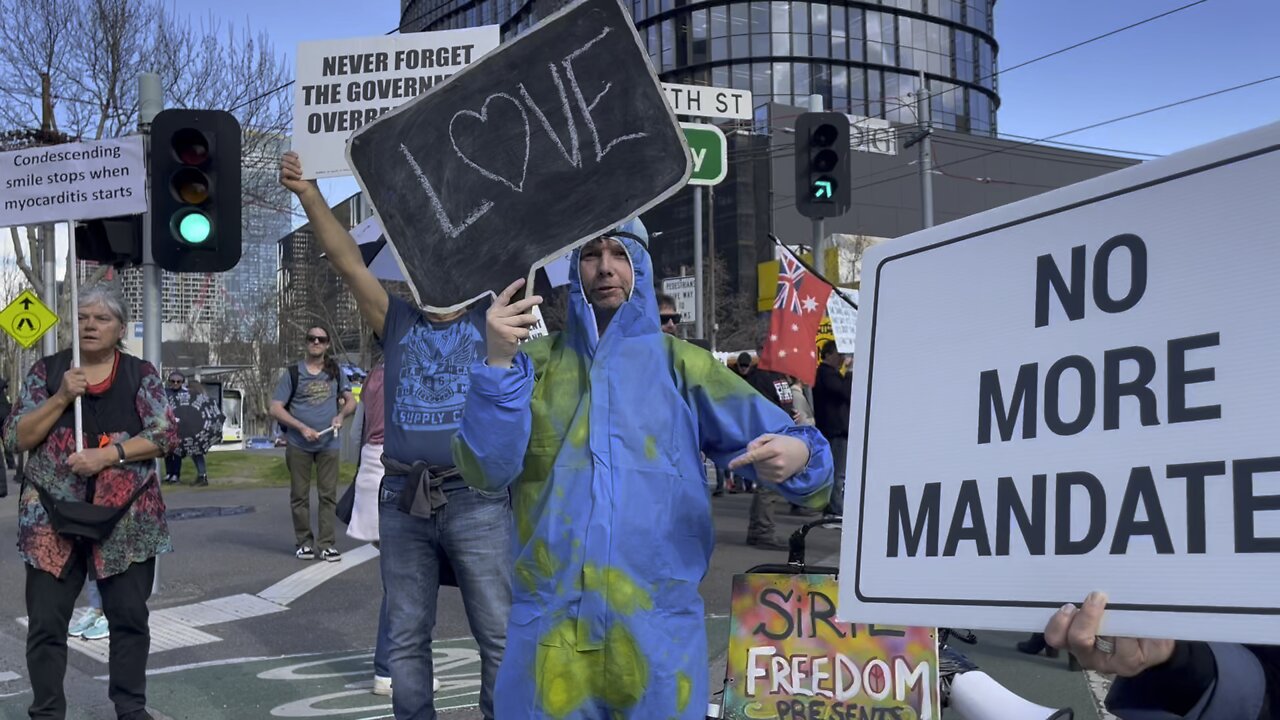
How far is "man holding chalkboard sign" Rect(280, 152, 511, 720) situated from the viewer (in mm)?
4363

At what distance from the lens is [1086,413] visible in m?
1.67

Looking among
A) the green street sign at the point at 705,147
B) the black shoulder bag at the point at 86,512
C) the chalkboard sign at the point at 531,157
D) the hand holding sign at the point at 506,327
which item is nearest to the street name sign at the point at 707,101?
the green street sign at the point at 705,147

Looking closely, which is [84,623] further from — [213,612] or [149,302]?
[149,302]

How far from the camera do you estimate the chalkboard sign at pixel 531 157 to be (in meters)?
3.03

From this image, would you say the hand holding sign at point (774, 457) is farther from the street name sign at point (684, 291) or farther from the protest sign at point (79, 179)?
the street name sign at point (684, 291)

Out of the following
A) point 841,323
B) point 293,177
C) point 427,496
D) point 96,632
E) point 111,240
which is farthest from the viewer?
point 841,323

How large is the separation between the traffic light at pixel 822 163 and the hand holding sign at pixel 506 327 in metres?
7.96

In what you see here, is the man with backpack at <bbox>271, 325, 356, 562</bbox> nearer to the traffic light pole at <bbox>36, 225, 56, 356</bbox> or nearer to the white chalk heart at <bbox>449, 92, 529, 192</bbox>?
the white chalk heart at <bbox>449, 92, 529, 192</bbox>

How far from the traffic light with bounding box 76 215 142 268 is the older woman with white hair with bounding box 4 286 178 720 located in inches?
116

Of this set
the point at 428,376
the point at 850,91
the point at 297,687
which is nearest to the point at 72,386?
the point at 428,376

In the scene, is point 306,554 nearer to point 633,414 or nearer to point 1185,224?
point 633,414

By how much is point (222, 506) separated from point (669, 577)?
50.3ft

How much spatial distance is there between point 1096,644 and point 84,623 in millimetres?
7149

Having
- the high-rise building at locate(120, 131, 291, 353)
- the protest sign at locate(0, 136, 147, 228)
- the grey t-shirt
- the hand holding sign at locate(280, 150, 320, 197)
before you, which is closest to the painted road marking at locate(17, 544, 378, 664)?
the grey t-shirt
